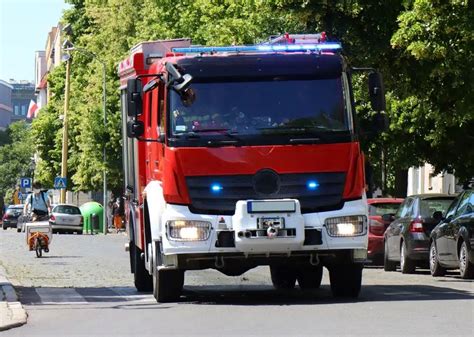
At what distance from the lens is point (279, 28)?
47656 millimetres

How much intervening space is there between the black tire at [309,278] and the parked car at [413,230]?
21.4 feet

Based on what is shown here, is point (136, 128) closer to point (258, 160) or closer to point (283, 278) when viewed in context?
point (258, 160)

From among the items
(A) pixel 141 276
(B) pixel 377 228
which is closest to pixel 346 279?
(A) pixel 141 276

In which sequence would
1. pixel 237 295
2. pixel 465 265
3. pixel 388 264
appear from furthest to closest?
pixel 388 264 < pixel 465 265 < pixel 237 295

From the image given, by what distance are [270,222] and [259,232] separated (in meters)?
0.17

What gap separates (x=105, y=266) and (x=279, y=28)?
2023 cm

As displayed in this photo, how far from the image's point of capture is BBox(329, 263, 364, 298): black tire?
17516 millimetres

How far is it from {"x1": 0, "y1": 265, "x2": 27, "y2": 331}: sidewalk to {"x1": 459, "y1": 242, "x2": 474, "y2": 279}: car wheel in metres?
7.96

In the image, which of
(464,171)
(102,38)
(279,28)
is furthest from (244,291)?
(102,38)

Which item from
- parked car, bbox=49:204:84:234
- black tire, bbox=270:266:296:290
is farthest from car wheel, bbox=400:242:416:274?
parked car, bbox=49:204:84:234

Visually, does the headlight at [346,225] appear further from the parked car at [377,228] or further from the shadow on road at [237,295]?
the parked car at [377,228]

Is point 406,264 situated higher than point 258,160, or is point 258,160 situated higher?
point 258,160

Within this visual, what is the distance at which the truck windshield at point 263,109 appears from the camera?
54.2ft

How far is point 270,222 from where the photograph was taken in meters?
16.4
